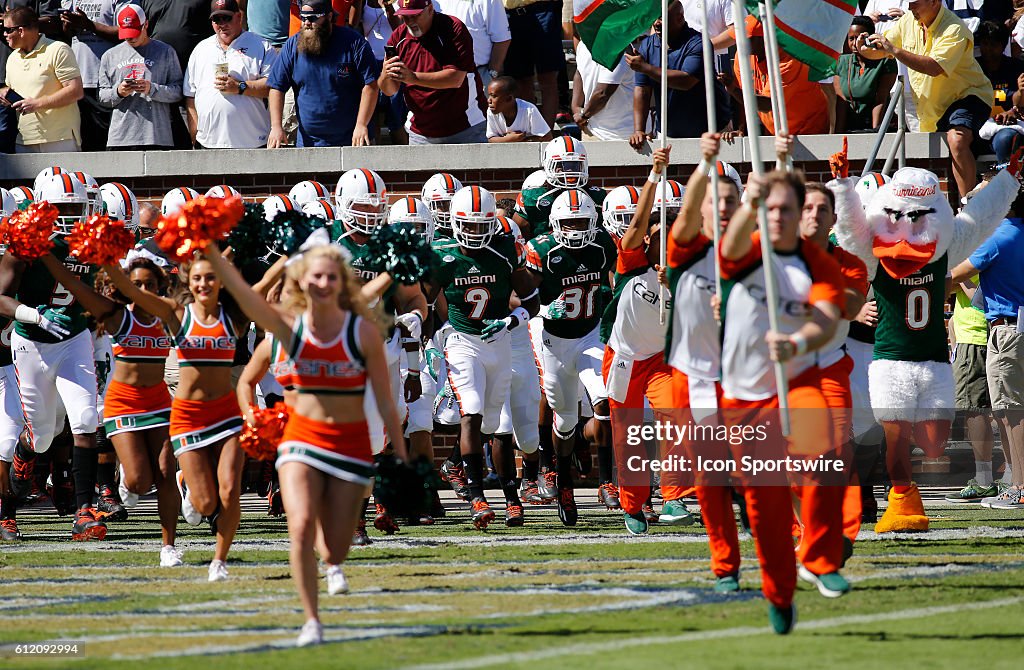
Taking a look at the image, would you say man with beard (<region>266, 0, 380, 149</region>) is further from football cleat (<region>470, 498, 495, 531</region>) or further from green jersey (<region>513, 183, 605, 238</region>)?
football cleat (<region>470, 498, 495, 531</region>)

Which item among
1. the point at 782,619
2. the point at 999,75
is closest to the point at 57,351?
the point at 782,619

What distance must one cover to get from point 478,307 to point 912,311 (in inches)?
132

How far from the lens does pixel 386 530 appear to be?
11.3 meters

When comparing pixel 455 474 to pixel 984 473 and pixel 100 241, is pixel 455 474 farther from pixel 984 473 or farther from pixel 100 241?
pixel 100 241

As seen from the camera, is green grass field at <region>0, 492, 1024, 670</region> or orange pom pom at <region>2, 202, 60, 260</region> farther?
orange pom pom at <region>2, 202, 60, 260</region>

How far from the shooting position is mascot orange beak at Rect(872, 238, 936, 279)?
1022cm

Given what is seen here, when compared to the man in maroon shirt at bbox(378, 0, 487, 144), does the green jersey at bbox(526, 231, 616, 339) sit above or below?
below

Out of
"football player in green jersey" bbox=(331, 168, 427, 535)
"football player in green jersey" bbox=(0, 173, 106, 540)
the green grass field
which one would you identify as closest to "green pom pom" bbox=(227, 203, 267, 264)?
"football player in green jersey" bbox=(331, 168, 427, 535)

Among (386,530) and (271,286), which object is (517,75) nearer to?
(386,530)

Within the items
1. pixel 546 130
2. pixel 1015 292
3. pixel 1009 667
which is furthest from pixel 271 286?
pixel 546 130

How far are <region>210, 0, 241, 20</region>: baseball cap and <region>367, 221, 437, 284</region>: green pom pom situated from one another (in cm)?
793

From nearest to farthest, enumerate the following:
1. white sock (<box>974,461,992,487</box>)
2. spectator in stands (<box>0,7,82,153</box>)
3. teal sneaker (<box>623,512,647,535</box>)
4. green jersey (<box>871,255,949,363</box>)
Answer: green jersey (<box>871,255,949,363</box>) → teal sneaker (<box>623,512,647,535</box>) → white sock (<box>974,461,992,487</box>) → spectator in stands (<box>0,7,82,153</box>)

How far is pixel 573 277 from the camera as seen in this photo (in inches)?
487

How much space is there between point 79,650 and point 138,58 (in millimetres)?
10402
